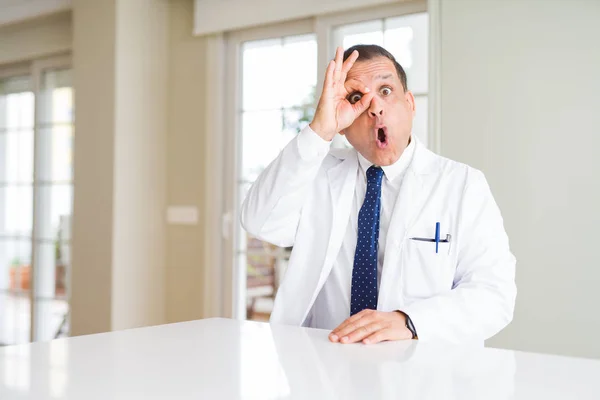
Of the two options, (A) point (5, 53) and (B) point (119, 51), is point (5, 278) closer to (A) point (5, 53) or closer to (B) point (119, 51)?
(A) point (5, 53)

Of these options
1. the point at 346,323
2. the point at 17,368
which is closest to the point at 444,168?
the point at 346,323

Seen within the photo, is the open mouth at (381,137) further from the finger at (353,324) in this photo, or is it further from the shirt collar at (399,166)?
the finger at (353,324)

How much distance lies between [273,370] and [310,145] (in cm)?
81

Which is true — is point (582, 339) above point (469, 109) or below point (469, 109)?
below

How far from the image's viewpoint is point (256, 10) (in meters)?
3.91

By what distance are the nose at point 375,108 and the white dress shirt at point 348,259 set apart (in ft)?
0.52

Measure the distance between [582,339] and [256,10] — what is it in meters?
2.69

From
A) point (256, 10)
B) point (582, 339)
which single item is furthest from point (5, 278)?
point (582, 339)

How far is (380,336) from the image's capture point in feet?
4.10

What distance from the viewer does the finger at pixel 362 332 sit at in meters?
1.23

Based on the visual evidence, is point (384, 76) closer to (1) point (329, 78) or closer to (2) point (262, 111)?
(1) point (329, 78)

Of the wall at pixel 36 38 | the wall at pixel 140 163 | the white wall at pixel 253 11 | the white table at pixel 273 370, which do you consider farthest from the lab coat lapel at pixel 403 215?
the wall at pixel 36 38

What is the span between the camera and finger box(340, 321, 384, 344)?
4.03 ft

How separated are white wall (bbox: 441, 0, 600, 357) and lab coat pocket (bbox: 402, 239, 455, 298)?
1.45m
